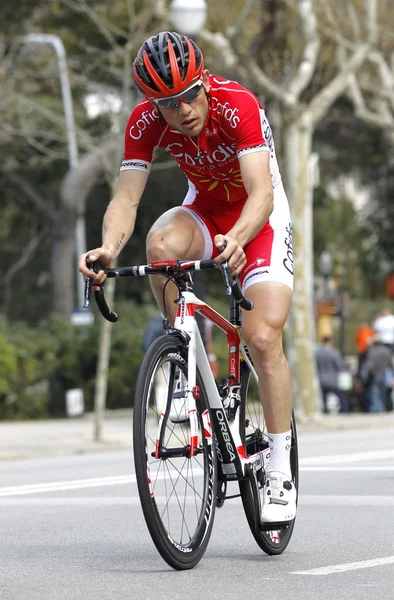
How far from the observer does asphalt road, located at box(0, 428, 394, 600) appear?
511cm

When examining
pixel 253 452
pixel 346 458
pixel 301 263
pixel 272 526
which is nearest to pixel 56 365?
pixel 301 263

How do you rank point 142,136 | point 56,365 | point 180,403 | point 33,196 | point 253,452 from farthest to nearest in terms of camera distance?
point 33,196 < point 56,365 < point 253,452 < point 142,136 < point 180,403

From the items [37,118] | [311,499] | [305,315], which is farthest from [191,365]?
[37,118]

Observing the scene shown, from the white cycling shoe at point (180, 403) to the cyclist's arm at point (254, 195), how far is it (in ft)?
2.03

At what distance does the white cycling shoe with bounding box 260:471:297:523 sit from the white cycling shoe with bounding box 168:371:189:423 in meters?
0.63

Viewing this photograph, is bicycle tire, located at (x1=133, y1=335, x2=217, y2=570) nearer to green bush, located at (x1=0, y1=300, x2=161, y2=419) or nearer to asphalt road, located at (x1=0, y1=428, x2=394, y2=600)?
asphalt road, located at (x1=0, y1=428, x2=394, y2=600)

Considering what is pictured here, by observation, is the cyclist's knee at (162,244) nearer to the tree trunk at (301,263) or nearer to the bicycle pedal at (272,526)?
the bicycle pedal at (272,526)

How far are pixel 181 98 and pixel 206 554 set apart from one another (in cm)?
198

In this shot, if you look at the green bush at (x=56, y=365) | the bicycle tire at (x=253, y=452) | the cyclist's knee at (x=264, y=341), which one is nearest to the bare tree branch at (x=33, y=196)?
the green bush at (x=56, y=365)

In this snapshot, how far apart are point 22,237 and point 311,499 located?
1493 inches

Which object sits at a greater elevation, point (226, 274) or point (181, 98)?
point (181, 98)

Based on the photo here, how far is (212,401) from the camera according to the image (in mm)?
5770

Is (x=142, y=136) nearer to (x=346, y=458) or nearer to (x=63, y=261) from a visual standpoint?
(x=346, y=458)

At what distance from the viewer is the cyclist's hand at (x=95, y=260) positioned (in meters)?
5.54
